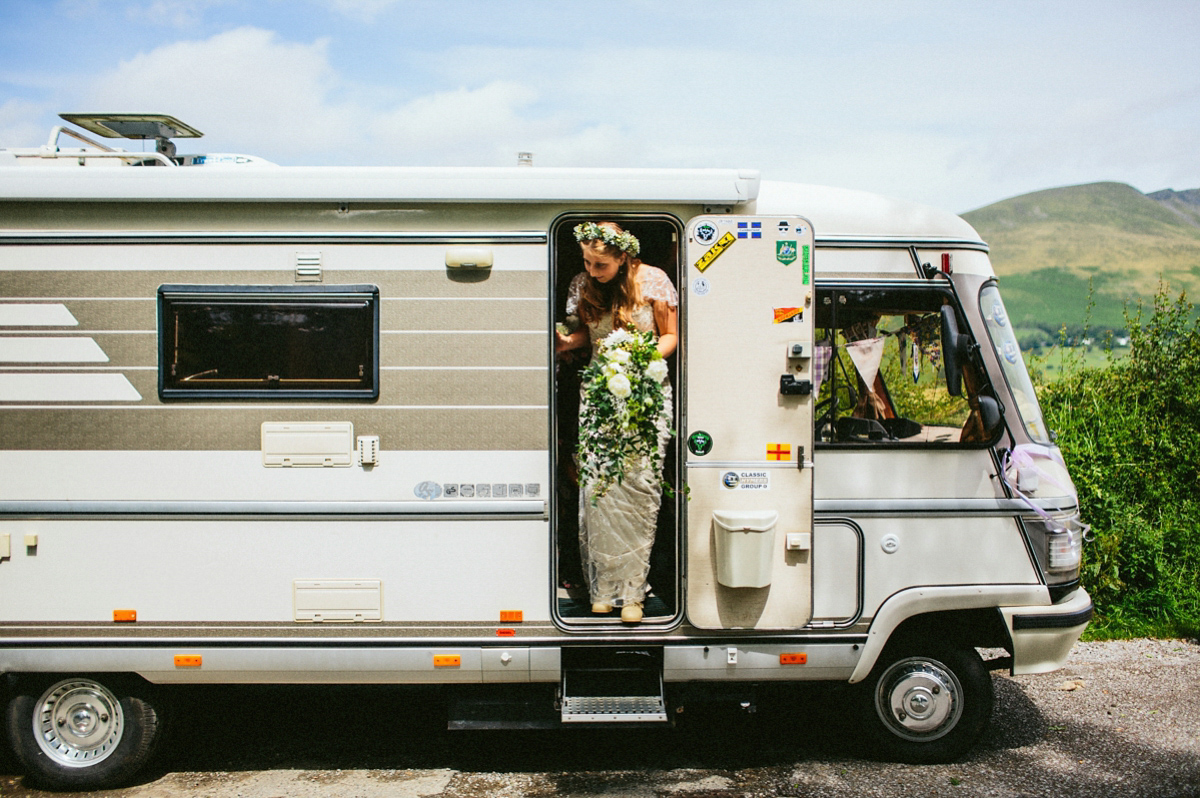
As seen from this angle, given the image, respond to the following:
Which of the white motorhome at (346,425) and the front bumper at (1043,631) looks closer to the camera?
the white motorhome at (346,425)

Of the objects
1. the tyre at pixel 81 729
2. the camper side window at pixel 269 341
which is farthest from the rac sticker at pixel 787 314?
the tyre at pixel 81 729

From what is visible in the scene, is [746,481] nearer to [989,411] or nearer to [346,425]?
[989,411]

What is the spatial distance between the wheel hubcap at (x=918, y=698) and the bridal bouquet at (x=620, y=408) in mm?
1699

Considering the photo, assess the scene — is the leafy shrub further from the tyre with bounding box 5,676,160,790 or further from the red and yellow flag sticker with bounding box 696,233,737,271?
the tyre with bounding box 5,676,160,790

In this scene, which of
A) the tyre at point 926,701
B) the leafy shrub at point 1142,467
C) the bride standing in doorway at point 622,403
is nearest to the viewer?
the bride standing in doorway at point 622,403

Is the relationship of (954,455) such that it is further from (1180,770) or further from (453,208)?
(453,208)

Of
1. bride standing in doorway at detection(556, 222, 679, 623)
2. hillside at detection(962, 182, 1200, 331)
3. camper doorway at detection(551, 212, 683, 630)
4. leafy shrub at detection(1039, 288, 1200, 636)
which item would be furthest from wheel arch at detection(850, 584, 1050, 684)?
hillside at detection(962, 182, 1200, 331)

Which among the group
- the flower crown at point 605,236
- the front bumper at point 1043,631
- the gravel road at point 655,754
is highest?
the flower crown at point 605,236

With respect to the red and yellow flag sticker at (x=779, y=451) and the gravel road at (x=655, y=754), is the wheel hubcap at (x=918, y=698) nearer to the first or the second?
the gravel road at (x=655, y=754)

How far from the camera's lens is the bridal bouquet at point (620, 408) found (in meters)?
3.91

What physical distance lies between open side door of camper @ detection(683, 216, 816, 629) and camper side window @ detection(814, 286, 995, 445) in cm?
20

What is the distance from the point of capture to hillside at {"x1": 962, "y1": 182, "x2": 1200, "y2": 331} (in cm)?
5275

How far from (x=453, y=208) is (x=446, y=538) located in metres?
1.57

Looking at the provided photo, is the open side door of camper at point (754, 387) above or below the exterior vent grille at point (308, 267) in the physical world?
below
